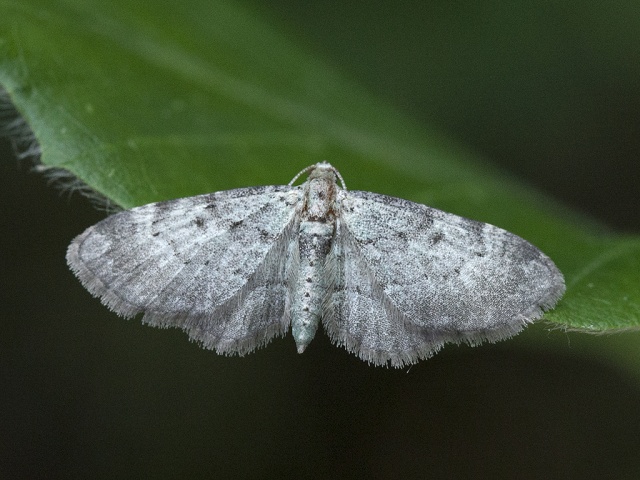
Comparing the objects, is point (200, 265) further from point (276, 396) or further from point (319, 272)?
point (276, 396)

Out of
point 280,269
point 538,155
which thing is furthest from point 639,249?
point 538,155

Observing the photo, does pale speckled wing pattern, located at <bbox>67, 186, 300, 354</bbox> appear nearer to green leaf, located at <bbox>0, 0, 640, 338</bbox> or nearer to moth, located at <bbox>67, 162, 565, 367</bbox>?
moth, located at <bbox>67, 162, 565, 367</bbox>

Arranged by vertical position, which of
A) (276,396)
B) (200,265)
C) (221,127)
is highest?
(221,127)

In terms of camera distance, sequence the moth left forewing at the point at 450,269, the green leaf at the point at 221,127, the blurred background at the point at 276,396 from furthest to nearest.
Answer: the blurred background at the point at 276,396
the green leaf at the point at 221,127
the moth left forewing at the point at 450,269

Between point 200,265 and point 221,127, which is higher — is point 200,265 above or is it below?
below

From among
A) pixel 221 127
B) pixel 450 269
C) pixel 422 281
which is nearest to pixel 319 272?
pixel 422 281

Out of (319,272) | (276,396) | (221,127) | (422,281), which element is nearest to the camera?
(422,281)

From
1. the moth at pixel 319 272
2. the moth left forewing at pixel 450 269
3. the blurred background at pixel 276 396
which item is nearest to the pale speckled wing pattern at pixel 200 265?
the moth at pixel 319 272

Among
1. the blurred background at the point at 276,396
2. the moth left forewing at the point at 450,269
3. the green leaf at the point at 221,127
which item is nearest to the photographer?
the moth left forewing at the point at 450,269

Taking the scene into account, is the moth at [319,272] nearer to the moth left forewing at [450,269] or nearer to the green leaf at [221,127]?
the moth left forewing at [450,269]
